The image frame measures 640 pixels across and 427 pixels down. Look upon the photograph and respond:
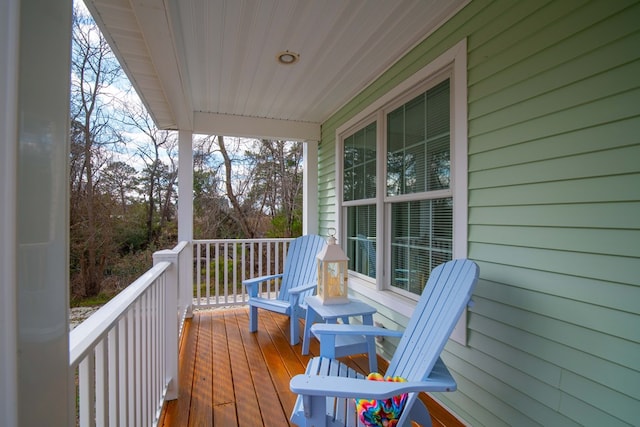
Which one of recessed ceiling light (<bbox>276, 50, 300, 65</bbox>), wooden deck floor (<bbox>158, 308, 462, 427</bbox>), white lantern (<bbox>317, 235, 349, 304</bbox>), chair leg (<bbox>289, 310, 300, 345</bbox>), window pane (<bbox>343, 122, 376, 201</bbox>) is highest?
recessed ceiling light (<bbox>276, 50, 300, 65</bbox>)

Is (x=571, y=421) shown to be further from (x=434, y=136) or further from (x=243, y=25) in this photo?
(x=243, y=25)

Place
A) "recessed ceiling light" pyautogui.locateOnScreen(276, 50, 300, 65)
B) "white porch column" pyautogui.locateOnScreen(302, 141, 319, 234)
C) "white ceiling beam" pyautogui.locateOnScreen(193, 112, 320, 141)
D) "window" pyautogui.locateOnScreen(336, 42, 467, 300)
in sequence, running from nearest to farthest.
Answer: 1. "window" pyautogui.locateOnScreen(336, 42, 467, 300)
2. "recessed ceiling light" pyautogui.locateOnScreen(276, 50, 300, 65)
3. "white ceiling beam" pyautogui.locateOnScreen(193, 112, 320, 141)
4. "white porch column" pyautogui.locateOnScreen(302, 141, 319, 234)

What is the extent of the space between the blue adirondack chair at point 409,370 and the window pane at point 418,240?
1.21ft

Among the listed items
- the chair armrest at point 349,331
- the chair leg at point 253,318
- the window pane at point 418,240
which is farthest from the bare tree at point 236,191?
the chair armrest at point 349,331

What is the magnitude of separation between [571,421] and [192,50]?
3.27 m

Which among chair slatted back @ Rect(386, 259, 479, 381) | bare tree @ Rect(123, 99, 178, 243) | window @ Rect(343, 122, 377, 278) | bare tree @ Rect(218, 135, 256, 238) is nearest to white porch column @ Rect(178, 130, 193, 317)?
window @ Rect(343, 122, 377, 278)

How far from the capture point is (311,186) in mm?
4398

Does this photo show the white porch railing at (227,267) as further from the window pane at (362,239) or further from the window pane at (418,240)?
the window pane at (418,240)

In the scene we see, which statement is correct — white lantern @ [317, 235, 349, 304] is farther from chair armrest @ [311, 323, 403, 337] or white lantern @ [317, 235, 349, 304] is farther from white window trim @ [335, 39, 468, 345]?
chair armrest @ [311, 323, 403, 337]

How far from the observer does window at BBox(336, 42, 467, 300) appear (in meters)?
2.00

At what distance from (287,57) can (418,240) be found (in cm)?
187

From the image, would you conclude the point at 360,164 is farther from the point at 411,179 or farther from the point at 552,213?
the point at 552,213

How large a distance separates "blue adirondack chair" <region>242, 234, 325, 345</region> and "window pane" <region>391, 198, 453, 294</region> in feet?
3.02

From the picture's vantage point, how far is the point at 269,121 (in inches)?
165
